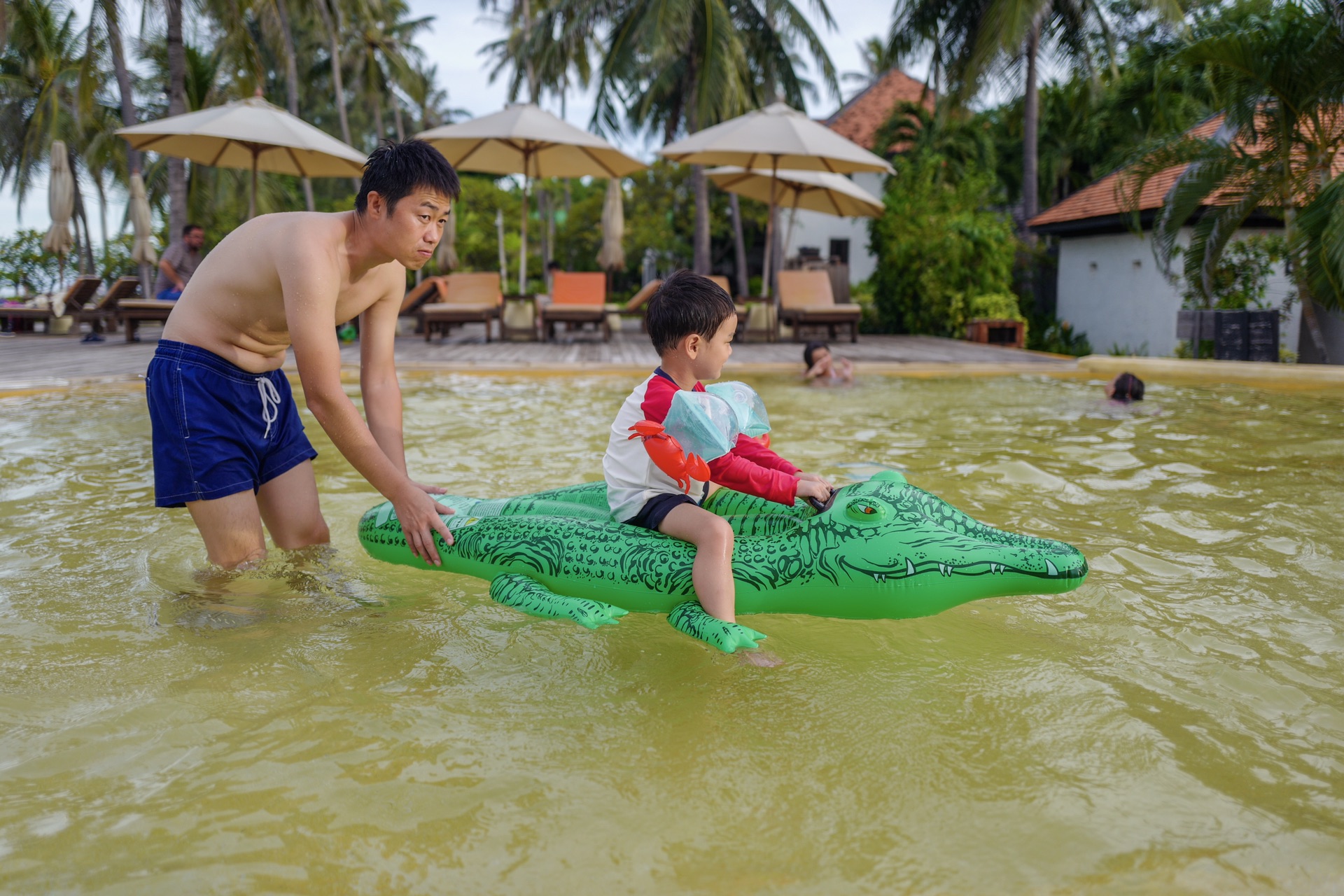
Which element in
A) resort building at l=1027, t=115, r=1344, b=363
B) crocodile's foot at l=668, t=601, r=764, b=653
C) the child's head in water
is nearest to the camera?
crocodile's foot at l=668, t=601, r=764, b=653

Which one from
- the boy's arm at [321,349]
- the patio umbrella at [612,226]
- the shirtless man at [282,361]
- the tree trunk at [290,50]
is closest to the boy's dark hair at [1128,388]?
the shirtless man at [282,361]

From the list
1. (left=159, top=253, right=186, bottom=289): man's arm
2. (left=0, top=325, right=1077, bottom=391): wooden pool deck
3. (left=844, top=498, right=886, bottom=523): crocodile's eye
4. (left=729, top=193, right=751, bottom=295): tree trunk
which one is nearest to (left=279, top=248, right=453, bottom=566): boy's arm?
(left=844, top=498, right=886, bottom=523): crocodile's eye

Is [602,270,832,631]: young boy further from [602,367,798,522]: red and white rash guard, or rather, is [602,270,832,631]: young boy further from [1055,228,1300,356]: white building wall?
[1055,228,1300,356]: white building wall

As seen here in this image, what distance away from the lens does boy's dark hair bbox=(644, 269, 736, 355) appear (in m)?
3.08

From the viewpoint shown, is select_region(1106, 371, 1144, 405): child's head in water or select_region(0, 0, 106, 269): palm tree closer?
select_region(1106, 371, 1144, 405): child's head in water

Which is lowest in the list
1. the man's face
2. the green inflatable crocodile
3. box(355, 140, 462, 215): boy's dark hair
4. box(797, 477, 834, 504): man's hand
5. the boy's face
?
the green inflatable crocodile

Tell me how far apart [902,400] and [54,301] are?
1731 centimetres

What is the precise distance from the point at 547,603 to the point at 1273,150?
11177mm

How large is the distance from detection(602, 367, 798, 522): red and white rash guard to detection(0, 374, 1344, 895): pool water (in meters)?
0.51

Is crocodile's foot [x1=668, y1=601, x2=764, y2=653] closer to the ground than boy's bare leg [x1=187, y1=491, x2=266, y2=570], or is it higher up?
closer to the ground

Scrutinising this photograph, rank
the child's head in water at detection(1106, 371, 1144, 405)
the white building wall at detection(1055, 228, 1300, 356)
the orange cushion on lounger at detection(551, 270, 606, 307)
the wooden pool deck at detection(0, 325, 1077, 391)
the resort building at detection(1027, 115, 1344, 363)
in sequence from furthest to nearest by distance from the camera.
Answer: the white building wall at detection(1055, 228, 1300, 356)
the orange cushion on lounger at detection(551, 270, 606, 307)
the resort building at detection(1027, 115, 1344, 363)
the wooden pool deck at detection(0, 325, 1077, 391)
the child's head in water at detection(1106, 371, 1144, 405)

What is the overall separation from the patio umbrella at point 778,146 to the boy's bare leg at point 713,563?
1103 cm

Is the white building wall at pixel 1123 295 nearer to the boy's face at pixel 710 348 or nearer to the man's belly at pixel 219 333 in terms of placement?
the boy's face at pixel 710 348

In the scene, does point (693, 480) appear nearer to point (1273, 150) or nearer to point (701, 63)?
point (1273, 150)
